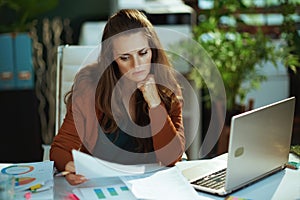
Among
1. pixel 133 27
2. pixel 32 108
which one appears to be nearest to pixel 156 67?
pixel 133 27

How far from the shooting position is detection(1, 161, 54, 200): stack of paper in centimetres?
164

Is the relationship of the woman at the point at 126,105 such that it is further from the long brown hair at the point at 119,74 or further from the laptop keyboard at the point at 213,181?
the laptop keyboard at the point at 213,181

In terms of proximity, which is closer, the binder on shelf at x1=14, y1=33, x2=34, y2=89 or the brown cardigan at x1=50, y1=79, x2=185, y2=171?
the brown cardigan at x1=50, y1=79, x2=185, y2=171

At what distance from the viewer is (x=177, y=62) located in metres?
3.58

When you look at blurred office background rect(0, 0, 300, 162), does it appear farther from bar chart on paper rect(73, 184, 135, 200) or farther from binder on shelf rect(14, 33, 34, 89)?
bar chart on paper rect(73, 184, 135, 200)

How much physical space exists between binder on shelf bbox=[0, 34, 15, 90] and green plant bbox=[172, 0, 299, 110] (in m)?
0.99

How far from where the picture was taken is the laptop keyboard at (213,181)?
1.73 m

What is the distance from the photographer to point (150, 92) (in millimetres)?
1903

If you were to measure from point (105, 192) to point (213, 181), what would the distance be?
1.09 feet

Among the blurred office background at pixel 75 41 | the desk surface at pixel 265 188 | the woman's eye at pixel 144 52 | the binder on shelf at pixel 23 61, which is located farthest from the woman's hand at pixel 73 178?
the binder on shelf at pixel 23 61

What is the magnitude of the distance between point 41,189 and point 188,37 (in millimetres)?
2074

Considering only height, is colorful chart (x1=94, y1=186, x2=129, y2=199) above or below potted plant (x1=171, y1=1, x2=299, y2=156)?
below

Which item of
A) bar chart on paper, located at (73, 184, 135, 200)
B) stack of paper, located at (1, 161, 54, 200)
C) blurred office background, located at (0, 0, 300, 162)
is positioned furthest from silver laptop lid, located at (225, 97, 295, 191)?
blurred office background, located at (0, 0, 300, 162)

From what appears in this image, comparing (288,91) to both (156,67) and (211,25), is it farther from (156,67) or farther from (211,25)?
(156,67)
